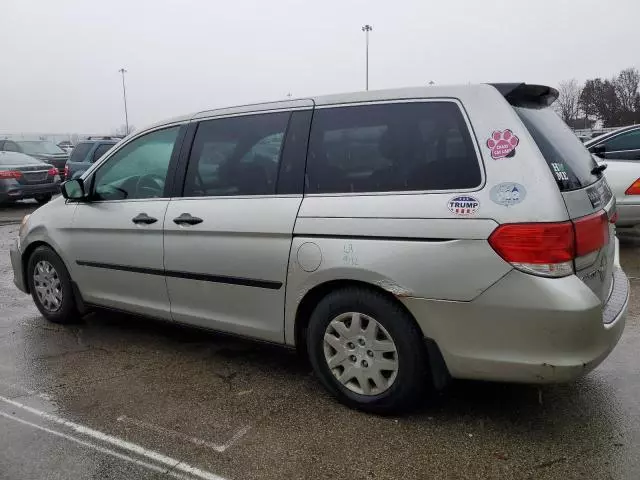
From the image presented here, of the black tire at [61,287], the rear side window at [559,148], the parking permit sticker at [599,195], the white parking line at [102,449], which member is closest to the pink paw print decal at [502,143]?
the rear side window at [559,148]

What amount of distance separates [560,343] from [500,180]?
80cm

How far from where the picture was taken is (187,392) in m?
A: 3.52

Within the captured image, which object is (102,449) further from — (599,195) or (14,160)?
(14,160)

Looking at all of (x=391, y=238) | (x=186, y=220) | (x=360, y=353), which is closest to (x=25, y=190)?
(x=186, y=220)

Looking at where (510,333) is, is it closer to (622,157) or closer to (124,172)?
(124,172)

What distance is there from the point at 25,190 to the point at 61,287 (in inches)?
390

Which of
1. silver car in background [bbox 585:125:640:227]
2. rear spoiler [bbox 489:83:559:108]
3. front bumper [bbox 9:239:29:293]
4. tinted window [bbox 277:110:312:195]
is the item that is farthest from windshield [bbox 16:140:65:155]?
rear spoiler [bbox 489:83:559:108]

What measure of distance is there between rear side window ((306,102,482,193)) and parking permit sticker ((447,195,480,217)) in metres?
0.07

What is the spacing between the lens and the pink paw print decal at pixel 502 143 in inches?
105

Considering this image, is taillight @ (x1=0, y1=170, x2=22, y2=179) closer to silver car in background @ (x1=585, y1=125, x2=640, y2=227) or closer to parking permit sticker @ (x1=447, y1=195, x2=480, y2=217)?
silver car in background @ (x1=585, y1=125, x2=640, y2=227)

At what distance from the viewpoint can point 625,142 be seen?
7.29 meters

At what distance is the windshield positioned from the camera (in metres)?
17.7

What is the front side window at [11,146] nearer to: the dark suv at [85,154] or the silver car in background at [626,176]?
the dark suv at [85,154]

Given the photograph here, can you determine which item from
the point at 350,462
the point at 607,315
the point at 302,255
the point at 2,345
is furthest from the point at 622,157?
the point at 2,345
